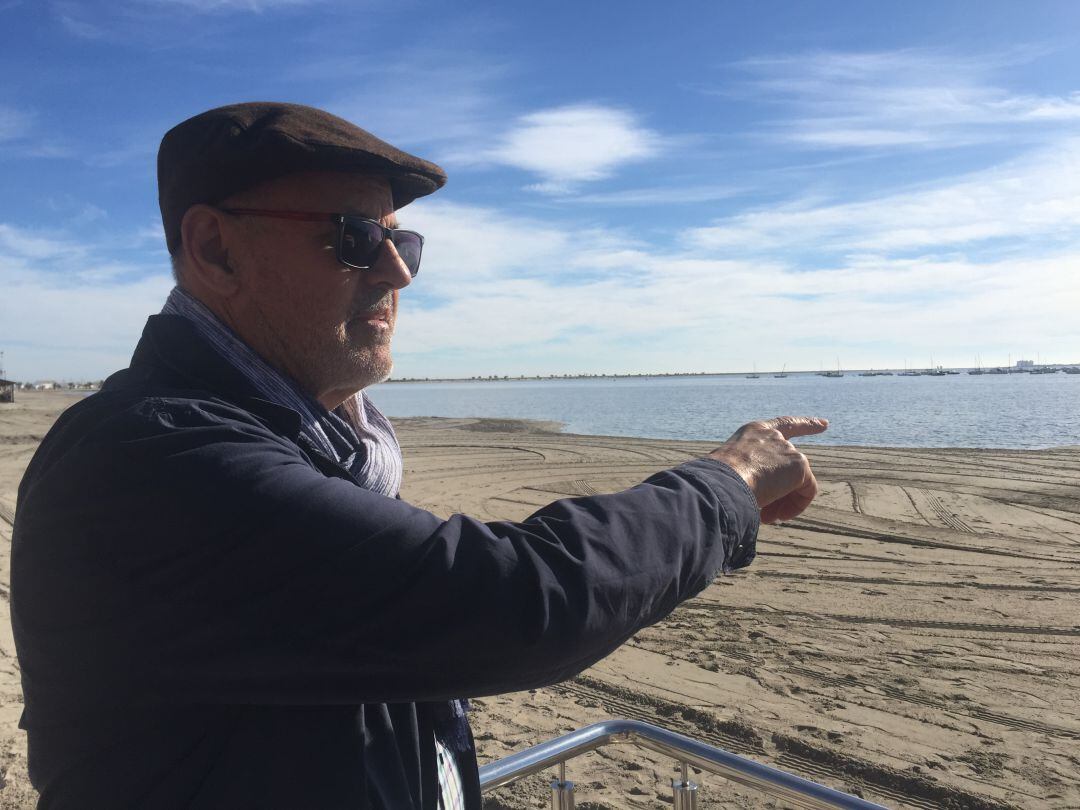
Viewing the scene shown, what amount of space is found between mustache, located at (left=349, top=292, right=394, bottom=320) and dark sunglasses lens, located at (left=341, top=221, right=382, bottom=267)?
0.06m

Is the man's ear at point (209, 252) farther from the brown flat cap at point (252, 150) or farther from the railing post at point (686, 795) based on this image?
the railing post at point (686, 795)

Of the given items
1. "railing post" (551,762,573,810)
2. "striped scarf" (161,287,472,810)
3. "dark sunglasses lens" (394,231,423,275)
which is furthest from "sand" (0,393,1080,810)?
"dark sunglasses lens" (394,231,423,275)

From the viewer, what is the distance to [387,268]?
134cm

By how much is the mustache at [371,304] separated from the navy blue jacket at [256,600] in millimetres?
343

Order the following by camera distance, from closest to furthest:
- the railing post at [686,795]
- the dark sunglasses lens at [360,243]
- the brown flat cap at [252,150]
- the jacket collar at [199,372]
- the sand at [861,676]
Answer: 1. the jacket collar at [199,372]
2. the brown flat cap at [252,150]
3. the dark sunglasses lens at [360,243]
4. the railing post at [686,795]
5. the sand at [861,676]

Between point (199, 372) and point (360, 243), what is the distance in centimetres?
A: 35

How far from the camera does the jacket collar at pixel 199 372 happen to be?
107 cm

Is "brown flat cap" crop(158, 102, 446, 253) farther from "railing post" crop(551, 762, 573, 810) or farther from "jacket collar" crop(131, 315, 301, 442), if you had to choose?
"railing post" crop(551, 762, 573, 810)

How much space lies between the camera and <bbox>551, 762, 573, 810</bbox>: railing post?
6.33 ft

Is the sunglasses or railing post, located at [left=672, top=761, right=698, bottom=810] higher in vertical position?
the sunglasses

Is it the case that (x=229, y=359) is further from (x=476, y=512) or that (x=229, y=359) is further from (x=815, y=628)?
(x=476, y=512)

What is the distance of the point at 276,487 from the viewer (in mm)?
875

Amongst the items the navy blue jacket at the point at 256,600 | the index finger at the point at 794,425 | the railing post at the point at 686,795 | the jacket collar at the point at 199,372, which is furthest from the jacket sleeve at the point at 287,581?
the railing post at the point at 686,795

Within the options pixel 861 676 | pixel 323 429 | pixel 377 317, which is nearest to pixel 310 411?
pixel 323 429
